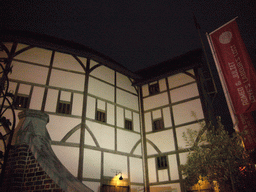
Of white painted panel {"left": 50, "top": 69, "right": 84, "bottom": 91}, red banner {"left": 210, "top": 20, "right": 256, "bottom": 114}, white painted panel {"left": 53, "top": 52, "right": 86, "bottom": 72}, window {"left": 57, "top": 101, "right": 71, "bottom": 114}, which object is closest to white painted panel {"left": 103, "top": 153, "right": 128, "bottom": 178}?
window {"left": 57, "top": 101, "right": 71, "bottom": 114}

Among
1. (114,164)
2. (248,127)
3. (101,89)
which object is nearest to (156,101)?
(101,89)

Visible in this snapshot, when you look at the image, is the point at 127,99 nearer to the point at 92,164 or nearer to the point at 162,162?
the point at 162,162

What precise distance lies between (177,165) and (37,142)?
9.27 metres

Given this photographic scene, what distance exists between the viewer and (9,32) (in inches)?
424

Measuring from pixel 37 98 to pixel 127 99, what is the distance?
19.9 feet

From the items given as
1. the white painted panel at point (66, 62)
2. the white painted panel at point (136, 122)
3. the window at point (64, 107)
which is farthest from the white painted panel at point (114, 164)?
the white painted panel at point (66, 62)

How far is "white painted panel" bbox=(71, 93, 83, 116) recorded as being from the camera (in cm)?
1093

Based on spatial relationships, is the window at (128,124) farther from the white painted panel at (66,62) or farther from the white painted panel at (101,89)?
the white painted panel at (66,62)

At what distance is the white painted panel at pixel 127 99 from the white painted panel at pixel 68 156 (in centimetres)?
477

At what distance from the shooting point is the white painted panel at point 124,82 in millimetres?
14106

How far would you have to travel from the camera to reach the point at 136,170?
12289 millimetres

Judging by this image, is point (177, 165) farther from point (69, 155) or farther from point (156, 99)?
point (69, 155)

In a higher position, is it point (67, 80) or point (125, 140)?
point (67, 80)

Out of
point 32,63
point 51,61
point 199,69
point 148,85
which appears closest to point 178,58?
point 199,69
